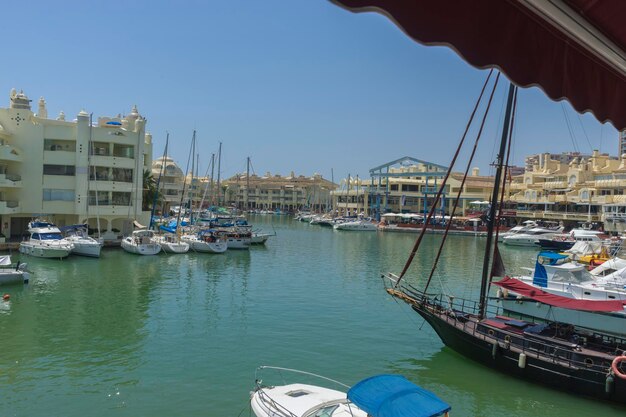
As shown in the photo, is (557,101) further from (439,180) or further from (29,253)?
(439,180)

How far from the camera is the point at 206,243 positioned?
48.5 m

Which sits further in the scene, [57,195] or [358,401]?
[57,195]

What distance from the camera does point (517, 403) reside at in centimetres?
1542

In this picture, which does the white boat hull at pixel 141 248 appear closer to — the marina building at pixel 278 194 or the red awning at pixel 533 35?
the red awning at pixel 533 35

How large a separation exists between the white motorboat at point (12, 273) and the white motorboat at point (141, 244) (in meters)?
14.5

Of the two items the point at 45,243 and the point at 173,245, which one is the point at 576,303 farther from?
the point at 45,243

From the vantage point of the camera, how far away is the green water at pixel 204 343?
1505 centimetres

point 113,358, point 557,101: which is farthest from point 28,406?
point 557,101

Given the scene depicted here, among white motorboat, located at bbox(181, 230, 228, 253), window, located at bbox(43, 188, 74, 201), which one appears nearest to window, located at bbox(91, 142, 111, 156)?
window, located at bbox(43, 188, 74, 201)

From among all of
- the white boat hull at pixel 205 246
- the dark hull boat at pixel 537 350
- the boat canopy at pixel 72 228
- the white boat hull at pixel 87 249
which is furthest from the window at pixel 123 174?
the dark hull boat at pixel 537 350

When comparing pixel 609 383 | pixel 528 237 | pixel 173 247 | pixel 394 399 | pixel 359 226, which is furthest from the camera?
pixel 359 226

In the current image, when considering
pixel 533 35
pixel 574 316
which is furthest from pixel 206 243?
pixel 533 35

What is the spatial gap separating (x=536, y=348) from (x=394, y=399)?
28.5ft

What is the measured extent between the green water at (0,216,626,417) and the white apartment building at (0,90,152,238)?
1167 cm
